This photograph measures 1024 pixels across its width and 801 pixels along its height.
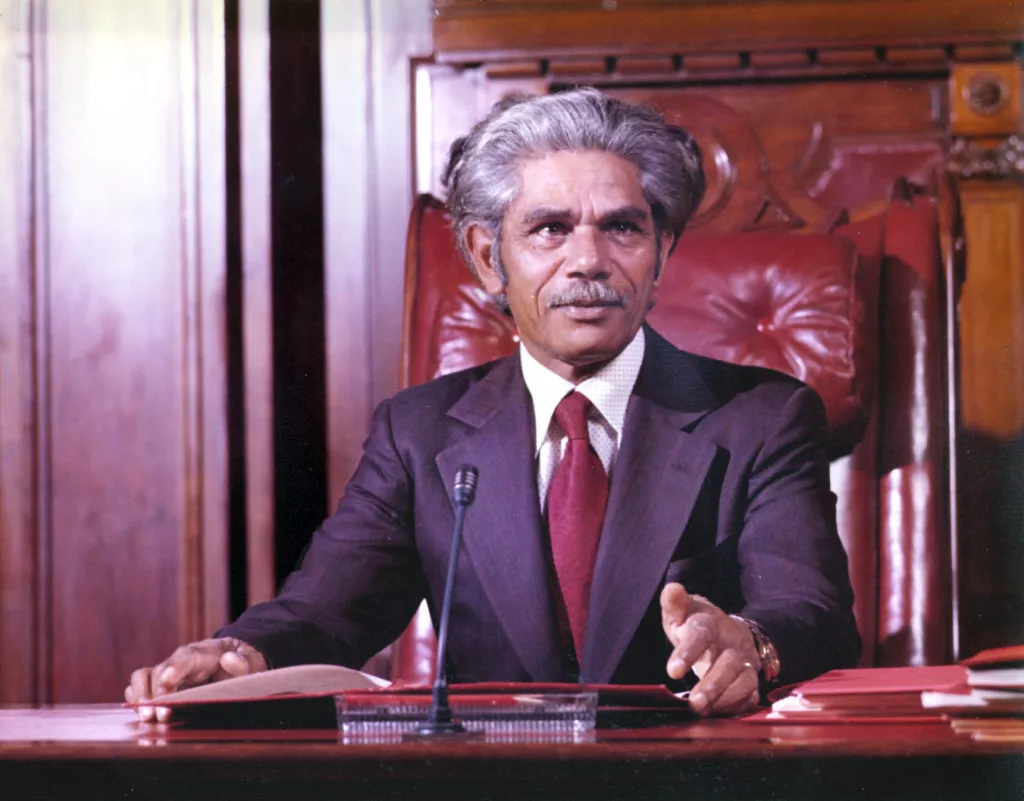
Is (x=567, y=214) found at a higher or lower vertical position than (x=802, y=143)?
lower

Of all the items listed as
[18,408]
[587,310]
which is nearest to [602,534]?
[587,310]

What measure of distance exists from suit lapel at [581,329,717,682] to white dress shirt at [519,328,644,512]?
0.06 ft

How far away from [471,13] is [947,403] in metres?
0.96

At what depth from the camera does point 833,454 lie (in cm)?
185

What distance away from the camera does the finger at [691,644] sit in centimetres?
116

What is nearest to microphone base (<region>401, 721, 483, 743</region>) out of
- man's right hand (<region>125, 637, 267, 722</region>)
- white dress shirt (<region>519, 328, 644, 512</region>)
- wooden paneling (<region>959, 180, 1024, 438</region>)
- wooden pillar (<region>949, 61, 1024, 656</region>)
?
man's right hand (<region>125, 637, 267, 722</region>)

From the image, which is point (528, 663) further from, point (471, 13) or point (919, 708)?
point (471, 13)

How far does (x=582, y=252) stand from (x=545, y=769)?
902 millimetres

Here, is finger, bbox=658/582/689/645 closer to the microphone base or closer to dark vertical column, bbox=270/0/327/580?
the microphone base

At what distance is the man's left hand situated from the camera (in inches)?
45.3

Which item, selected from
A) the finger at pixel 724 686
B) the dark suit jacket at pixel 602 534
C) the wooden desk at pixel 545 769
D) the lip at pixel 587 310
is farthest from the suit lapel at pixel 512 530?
the wooden desk at pixel 545 769

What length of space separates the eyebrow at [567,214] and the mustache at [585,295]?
8 cm

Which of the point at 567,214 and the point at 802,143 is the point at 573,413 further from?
the point at 802,143

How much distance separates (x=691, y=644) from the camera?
3.84 feet
